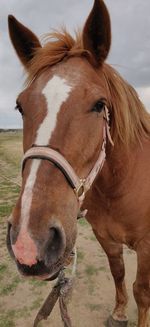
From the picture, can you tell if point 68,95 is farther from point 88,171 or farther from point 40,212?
point 40,212

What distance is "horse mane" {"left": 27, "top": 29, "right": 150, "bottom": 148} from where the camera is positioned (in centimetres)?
256

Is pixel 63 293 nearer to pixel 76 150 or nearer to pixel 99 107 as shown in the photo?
pixel 76 150

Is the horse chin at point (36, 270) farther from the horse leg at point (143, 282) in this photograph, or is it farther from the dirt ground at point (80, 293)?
the dirt ground at point (80, 293)

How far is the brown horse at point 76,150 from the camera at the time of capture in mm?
1875

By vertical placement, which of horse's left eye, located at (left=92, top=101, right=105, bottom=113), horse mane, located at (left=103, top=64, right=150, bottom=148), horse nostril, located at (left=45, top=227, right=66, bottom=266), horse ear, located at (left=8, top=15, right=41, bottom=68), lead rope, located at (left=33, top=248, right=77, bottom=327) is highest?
horse ear, located at (left=8, top=15, right=41, bottom=68)

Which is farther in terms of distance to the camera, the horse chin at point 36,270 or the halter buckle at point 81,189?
the halter buckle at point 81,189

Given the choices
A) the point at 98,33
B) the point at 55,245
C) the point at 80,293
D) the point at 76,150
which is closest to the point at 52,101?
the point at 76,150

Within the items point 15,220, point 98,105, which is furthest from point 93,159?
point 15,220

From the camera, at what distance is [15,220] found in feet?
6.16

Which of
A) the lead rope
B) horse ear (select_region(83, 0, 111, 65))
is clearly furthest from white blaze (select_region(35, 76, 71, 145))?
the lead rope

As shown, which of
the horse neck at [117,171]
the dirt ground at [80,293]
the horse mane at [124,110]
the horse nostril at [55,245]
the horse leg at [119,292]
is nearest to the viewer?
the horse nostril at [55,245]

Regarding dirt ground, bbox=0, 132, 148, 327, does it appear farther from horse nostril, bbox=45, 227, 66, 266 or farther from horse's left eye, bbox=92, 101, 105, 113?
horse's left eye, bbox=92, 101, 105, 113

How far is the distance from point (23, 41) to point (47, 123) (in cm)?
120

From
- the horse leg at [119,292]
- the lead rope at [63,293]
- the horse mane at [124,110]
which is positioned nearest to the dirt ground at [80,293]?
the horse leg at [119,292]
